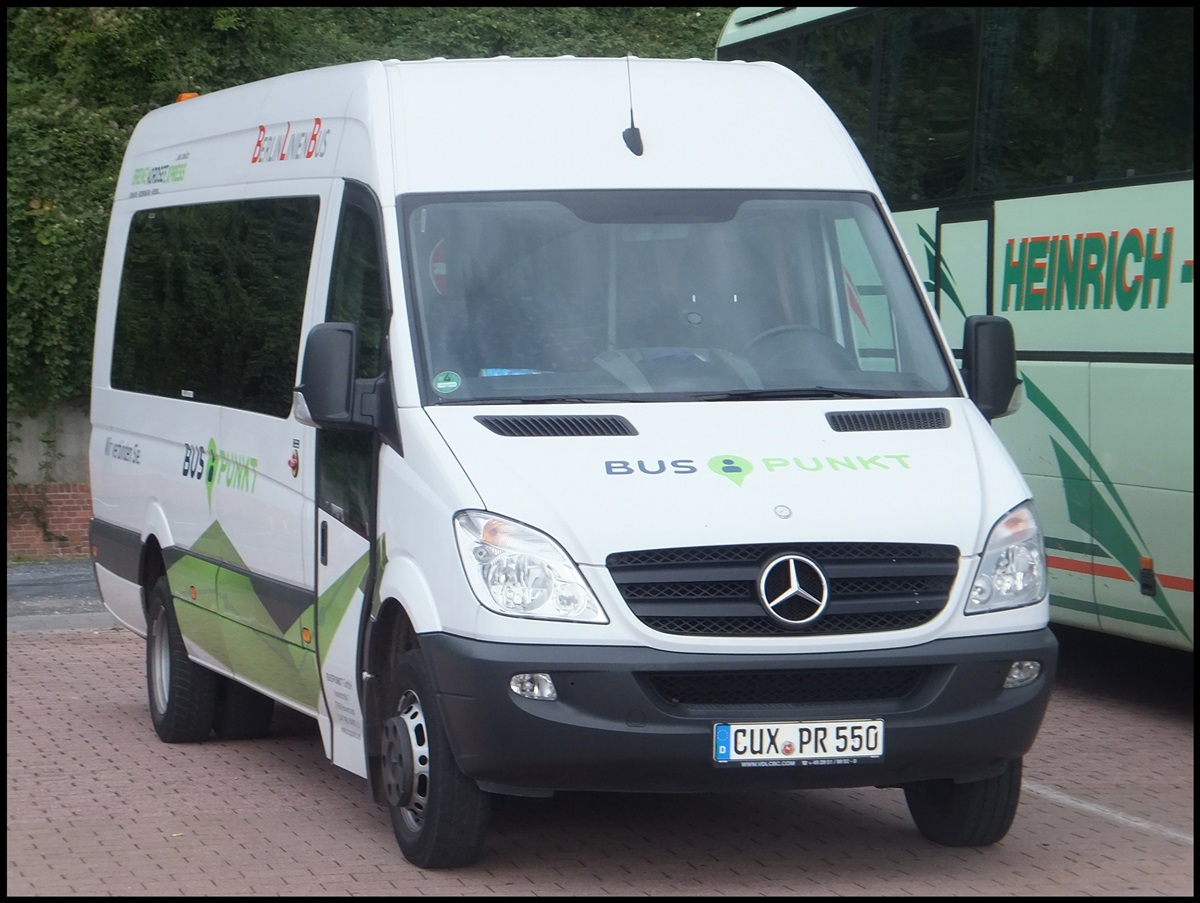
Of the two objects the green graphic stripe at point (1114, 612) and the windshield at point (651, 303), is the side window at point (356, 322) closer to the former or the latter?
the windshield at point (651, 303)

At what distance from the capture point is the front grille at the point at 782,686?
642cm

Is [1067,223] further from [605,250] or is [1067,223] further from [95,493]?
[95,493]

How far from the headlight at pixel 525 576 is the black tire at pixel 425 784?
0.47 metres

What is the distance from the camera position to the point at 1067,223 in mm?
10258

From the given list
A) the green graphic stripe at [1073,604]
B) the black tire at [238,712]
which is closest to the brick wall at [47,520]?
the black tire at [238,712]

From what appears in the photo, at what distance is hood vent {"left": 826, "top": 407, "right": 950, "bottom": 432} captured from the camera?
6.98 metres

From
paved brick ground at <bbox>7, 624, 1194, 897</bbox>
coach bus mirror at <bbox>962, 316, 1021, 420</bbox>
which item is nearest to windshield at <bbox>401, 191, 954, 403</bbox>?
coach bus mirror at <bbox>962, 316, 1021, 420</bbox>

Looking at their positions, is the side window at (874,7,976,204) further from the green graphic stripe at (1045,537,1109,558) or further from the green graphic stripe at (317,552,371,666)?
the green graphic stripe at (317,552,371,666)

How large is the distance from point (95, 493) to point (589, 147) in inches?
176

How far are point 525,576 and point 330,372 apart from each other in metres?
1.10

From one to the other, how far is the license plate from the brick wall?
12827 mm

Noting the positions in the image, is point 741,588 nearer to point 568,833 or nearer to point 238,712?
point 568,833

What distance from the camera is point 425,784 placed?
6855 millimetres

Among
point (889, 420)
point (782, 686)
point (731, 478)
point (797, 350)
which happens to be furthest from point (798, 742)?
point (797, 350)
